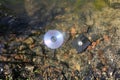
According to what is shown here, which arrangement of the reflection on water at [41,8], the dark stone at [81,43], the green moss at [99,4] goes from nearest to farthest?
the dark stone at [81,43] → the reflection on water at [41,8] → the green moss at [99,4]

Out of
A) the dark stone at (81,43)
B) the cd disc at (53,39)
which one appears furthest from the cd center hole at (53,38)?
the dark stone at (81,43)

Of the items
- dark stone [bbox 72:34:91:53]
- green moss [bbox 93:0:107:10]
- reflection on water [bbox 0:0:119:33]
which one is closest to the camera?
dark stone [bbox 72:34:91:53]

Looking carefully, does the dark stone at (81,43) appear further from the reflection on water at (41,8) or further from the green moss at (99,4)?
the green moss at (99,4)

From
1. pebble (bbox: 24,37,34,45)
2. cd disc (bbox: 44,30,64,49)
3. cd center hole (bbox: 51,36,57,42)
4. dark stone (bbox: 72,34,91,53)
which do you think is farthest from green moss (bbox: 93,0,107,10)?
pebble (bbox: 24,37,34,45)

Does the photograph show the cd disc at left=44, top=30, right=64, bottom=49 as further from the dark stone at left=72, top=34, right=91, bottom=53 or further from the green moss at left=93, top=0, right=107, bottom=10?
the green moss at left=93, top=0, right=107, bottom=10

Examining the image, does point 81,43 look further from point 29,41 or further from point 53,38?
point 29,41

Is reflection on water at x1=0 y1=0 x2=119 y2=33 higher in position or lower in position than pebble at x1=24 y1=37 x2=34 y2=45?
higher

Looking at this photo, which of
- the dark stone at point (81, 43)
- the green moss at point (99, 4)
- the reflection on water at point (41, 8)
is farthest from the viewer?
the green moss at point (99, 4)

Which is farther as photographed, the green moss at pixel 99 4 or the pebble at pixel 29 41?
the green moss at pixel 99 4

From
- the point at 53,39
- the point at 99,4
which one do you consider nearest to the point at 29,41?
the point at 53,39
